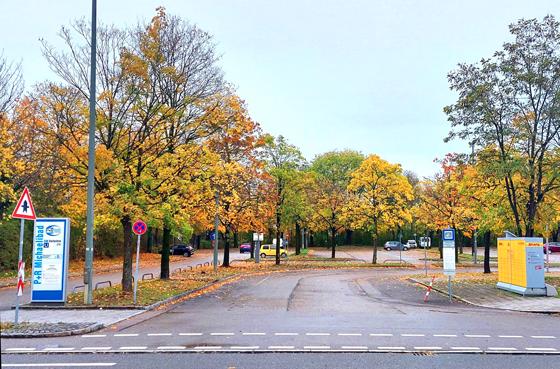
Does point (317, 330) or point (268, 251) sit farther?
point (268, 251)

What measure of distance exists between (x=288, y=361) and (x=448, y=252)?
44.7 feet

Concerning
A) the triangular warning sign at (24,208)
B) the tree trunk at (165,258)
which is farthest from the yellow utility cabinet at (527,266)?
the triangular warning sign at (24,208)

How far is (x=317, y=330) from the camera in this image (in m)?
12.1

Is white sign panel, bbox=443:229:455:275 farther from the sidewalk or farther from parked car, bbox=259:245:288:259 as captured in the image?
parked car, bbox=259:245:288:259

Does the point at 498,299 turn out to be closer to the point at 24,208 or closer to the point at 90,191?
the point at 90,191

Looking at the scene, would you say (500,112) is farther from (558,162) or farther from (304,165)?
(304,165)

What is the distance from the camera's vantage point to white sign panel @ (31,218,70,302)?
656 inches

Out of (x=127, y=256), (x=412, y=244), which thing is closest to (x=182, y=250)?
(x=412, y=244)

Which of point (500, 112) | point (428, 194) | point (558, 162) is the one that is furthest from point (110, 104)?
point (428, 194)

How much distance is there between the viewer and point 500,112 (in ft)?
84.0

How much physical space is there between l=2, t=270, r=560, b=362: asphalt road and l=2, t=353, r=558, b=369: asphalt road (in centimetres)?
36

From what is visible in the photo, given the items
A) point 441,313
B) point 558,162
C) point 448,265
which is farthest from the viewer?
point 558,162

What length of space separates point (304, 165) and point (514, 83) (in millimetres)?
22384

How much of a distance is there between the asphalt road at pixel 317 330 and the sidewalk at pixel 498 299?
3.01ft
